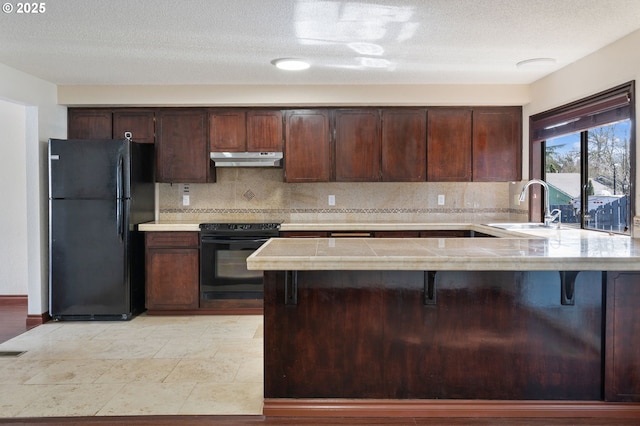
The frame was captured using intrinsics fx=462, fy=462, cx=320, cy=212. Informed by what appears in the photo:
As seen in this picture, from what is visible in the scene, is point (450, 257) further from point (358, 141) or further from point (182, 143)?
point (182, 143)

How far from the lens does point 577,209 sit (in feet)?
13.2

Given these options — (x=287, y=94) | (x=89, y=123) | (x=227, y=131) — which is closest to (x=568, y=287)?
(x=287, y=94)

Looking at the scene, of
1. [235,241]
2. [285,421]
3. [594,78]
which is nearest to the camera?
[285,421]

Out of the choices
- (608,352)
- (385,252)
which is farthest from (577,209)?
(385,252)

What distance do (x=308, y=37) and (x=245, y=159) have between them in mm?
1808

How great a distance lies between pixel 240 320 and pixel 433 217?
233 cm

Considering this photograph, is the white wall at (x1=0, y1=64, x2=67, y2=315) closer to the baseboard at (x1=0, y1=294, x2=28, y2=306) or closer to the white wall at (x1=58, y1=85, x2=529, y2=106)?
the white wall at (x1=58, y1=85, x2=529, y2=106)

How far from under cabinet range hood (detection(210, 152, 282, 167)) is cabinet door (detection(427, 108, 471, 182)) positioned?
1567 mm

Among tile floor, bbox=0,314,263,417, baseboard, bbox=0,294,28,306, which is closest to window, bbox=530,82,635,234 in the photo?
tile floor, bbox=0,314,263,417

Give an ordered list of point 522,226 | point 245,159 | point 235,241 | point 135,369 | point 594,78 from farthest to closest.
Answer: point 245,159 → point 235,241 → point 522,226 → point 594,78 → point 135,369

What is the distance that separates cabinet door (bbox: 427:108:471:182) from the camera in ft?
15.5

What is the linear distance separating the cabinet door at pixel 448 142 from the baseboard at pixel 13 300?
4611 millimetres

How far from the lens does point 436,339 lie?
247 centimetres

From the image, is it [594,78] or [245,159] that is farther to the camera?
[245,159]
